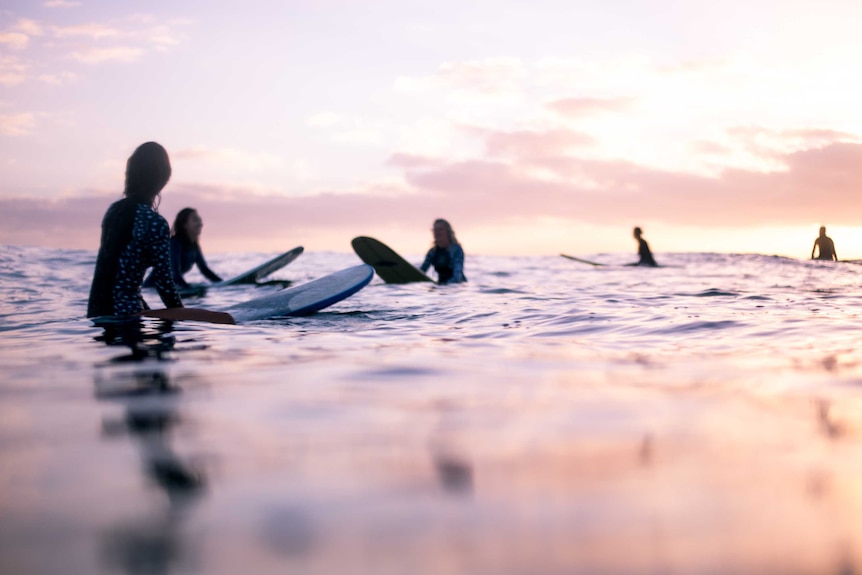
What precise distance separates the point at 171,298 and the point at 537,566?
4181 millimetres

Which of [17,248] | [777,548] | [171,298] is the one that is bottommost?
[777,548]

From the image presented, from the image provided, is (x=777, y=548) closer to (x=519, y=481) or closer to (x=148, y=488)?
(x=519, y=481)

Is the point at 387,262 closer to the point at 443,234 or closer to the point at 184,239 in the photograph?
the point at 443,234

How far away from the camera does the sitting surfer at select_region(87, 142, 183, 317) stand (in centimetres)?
446

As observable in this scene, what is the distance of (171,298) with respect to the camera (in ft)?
15.0

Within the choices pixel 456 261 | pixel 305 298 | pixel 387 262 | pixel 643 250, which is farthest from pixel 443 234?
pixel 643 250

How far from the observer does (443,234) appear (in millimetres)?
9852

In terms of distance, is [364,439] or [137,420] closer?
[364,439]

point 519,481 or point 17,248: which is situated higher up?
point 17,248

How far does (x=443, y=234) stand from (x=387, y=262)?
1.14 meters

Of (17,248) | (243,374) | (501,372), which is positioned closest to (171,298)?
(243,374)

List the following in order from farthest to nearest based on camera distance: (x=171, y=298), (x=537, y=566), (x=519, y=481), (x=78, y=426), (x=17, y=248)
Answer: (x=17, y=248), (x=171, y=298), (x=78, y=426), (x=519, y=481), (x=537, y=566)

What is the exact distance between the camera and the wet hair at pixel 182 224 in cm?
936

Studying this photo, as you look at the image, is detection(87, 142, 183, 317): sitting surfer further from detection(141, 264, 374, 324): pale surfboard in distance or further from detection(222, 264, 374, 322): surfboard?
detection(222, 264, 374, 322): surfboard
